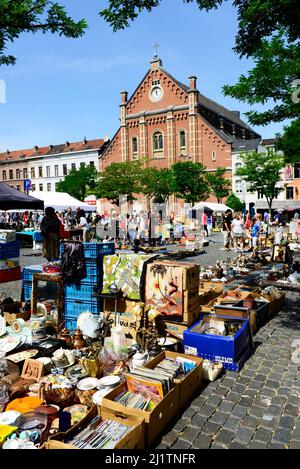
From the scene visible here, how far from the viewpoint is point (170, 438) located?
11.5 feet

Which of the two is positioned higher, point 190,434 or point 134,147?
point 134,147

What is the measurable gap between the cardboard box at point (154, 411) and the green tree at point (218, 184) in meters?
39.4

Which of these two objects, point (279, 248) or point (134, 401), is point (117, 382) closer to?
point (134, 401)

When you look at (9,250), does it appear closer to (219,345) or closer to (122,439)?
(219,345)

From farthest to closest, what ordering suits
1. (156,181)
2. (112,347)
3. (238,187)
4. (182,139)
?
(182,139) → (238,187) → (156,181) → (112,347)

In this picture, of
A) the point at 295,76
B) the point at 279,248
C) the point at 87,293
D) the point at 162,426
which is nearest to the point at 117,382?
the point at 162,426

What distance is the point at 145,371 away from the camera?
162 inches

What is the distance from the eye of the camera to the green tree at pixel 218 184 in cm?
4212

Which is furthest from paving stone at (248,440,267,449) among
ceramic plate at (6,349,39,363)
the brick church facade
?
the brick church facade

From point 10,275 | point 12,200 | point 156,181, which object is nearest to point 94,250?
point 12,200

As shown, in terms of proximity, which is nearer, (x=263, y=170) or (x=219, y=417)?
(x=219, y=417)

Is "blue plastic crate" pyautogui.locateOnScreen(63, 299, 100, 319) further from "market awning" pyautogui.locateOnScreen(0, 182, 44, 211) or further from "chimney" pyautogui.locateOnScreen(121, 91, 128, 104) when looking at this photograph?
"chimney" pyautogui.locateOnScreen(121, 91, 128, 104)

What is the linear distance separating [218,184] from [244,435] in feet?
131

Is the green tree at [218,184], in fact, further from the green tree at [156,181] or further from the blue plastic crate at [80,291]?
the blue plastic crate at [80,291]
